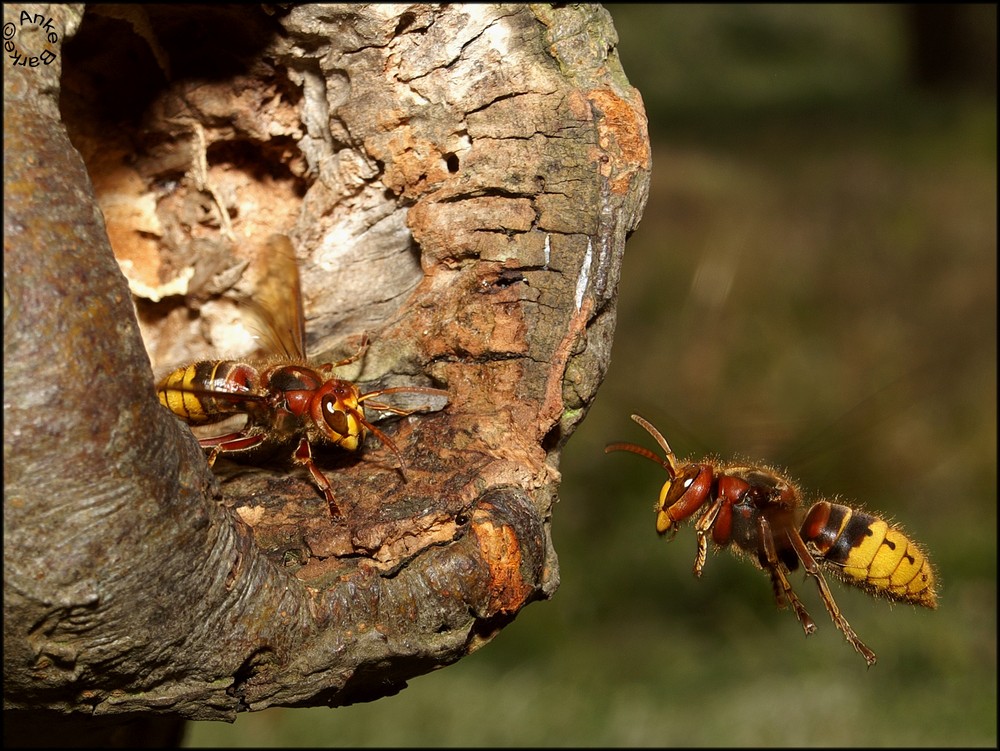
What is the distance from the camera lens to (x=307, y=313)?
5.65 ft

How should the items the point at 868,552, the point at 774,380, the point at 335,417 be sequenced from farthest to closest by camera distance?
the point at 774,380
the point at 868,552
the point at 335,417

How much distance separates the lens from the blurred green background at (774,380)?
9.32ft

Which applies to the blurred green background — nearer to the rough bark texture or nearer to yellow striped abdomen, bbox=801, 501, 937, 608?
yellow striped abdomen, bbox=801, 501, 937, 608

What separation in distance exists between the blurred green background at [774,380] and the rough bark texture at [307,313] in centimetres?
101

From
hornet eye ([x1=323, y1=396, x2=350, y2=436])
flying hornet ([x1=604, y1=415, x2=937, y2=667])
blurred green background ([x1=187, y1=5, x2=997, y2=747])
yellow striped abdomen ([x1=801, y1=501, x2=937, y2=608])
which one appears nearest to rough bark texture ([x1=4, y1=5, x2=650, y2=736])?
hornet eye ([x1=323, y1=396, x2=350, y2=436])

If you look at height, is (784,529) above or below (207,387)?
below

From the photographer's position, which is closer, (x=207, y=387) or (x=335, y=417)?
(x=335, y=417)

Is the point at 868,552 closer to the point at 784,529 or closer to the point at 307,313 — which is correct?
the point at 784,529

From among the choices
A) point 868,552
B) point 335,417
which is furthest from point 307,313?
point 868,552

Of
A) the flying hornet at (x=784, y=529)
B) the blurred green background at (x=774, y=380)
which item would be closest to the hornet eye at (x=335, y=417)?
the flying hornet at (x=784, y=529)

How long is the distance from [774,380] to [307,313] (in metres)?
1.99

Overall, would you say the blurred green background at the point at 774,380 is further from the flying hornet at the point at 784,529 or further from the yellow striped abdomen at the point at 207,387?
the yellow striped abdomen at the point at 207,387

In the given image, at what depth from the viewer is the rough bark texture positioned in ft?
3.23

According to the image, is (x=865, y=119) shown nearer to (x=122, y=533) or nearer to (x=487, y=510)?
(x=487, y=510)
